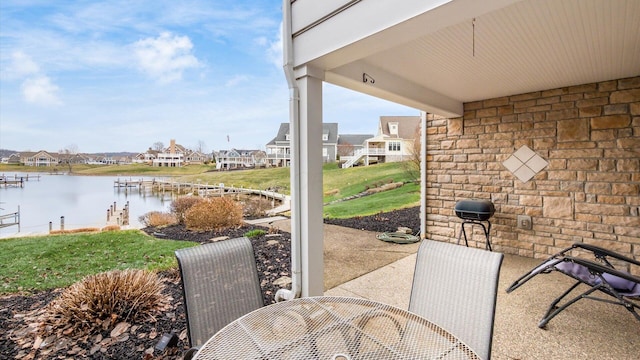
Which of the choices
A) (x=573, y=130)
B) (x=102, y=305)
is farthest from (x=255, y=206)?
(x=573, y=130)

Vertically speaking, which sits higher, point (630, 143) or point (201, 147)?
point (201, 147)

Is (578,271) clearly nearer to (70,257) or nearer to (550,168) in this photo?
(550,168)

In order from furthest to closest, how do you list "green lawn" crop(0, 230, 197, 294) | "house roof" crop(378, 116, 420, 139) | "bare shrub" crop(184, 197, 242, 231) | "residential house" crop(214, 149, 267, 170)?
"house roof" crop(378, 116, 420, 139)
"residential house" crop(214, 149, 267, 170)
"bare shrub" crop(184, 197, 242, 231)
"green lawn" crop(0, 230, 197, 294)

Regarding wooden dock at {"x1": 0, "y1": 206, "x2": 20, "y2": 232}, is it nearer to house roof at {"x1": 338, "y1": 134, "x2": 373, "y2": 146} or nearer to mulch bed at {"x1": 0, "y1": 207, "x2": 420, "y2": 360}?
mulch bed at {"x1": 0, "y1": 207, "x2": 420, "y2": 360}

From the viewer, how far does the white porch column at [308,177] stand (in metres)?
2.19

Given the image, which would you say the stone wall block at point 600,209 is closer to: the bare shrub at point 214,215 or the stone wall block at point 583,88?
the stone wall block at point 583,88

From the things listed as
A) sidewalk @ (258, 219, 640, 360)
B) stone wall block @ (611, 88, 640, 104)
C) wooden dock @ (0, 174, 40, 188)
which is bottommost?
sidewalk @ (258, 219, 640, 360)

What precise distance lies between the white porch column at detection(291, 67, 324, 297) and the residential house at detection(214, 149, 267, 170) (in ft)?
10.4

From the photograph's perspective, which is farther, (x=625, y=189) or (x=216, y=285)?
(x=625, y=189)

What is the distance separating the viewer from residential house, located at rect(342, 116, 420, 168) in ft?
22.9

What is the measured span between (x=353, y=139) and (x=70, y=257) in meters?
5.80

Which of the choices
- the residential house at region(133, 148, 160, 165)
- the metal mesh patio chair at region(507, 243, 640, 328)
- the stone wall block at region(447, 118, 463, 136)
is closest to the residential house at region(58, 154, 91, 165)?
the residential house at region(133, 148, 160, 165)

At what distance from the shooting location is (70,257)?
360 cm

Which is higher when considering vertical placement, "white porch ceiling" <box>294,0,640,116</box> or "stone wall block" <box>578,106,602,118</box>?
"white porch ceiling" <box>294,0,640,116</box>
